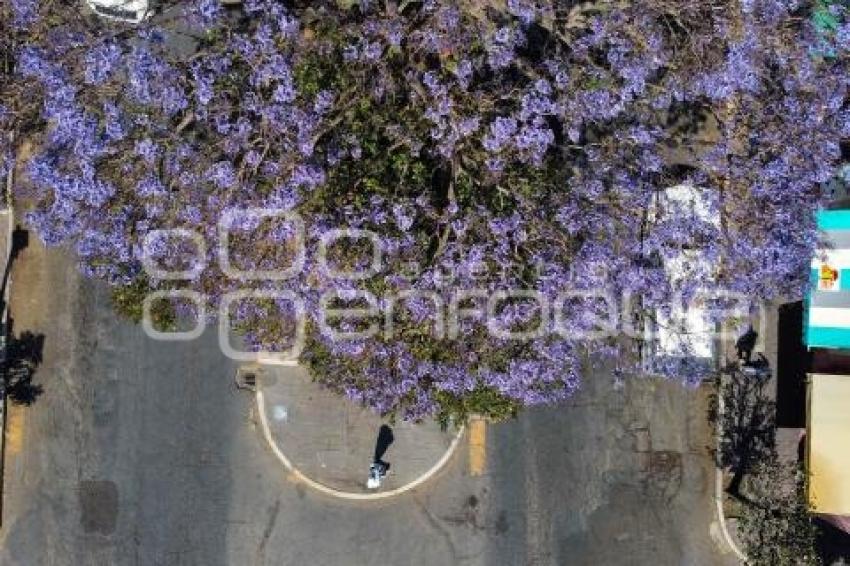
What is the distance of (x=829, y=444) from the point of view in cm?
1677

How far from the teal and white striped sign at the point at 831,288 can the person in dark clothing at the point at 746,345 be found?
1334 mm

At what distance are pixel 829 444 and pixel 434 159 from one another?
31.4 feet

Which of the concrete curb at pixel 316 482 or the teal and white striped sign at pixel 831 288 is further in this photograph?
the concrete curb at pixel 316 482

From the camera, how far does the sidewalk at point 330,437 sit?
17.7 metres

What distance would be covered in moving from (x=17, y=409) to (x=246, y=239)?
6963mm

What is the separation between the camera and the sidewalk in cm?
1769

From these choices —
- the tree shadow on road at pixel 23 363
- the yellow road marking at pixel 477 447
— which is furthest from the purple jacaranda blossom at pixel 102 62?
the yellow road marking at pixel 477 447

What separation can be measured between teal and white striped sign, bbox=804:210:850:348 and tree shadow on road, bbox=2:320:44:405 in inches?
604

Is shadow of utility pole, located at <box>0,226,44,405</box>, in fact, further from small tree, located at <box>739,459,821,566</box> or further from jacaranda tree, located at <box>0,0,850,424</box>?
small tree, located at <box>739,459,821,566</box>

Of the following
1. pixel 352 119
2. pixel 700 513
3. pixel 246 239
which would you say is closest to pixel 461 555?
pixel 700 513

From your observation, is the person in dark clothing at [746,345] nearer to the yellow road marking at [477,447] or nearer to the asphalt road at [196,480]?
the asphalt road at [196,480]

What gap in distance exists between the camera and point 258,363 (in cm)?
1772

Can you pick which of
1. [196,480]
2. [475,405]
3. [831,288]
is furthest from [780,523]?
[196,480]

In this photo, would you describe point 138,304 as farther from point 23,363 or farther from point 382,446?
point 382,446
